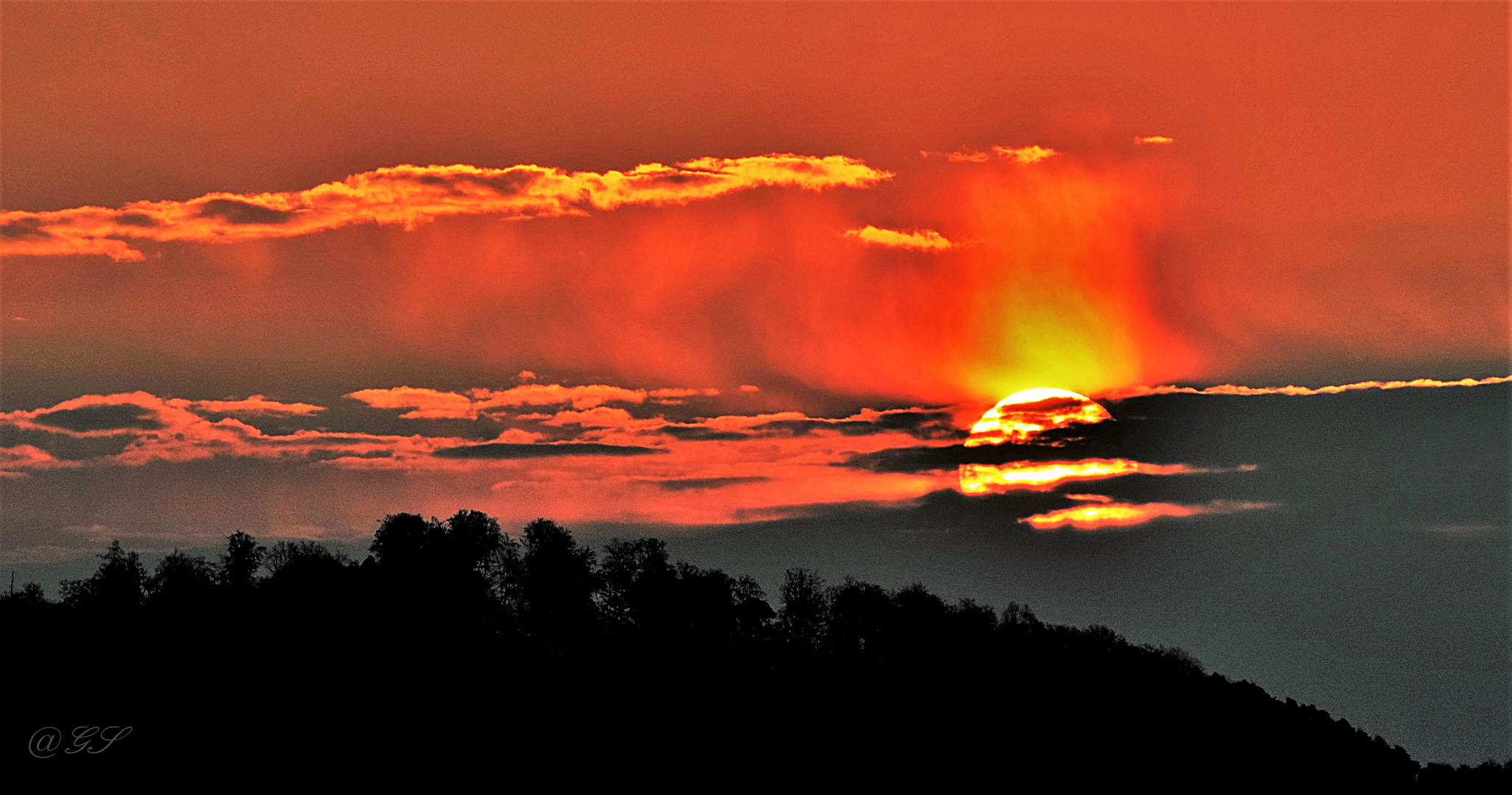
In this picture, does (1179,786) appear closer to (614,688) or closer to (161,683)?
(614,688)

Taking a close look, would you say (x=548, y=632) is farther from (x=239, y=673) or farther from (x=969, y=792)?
(x=969, y=792)

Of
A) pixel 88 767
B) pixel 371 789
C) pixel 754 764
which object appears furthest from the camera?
pixel 754 764

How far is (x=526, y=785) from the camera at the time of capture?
156 metres

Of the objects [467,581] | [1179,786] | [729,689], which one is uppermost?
[467,581]

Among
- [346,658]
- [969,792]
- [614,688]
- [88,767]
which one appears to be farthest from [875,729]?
[88,767]

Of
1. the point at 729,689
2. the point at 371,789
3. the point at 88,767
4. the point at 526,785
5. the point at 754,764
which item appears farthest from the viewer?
the point at 729,689

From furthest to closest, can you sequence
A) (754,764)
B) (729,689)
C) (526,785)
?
1. (729,689)
2. (754,764)
3. (526,785)

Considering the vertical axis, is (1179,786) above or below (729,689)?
below

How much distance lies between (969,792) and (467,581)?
69.8m

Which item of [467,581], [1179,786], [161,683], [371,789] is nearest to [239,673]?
[161,683]

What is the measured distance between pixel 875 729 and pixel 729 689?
18857 millimetres

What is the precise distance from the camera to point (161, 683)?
154750mm

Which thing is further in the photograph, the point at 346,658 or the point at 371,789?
the point at 346,658

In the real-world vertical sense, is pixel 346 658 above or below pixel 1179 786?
above
